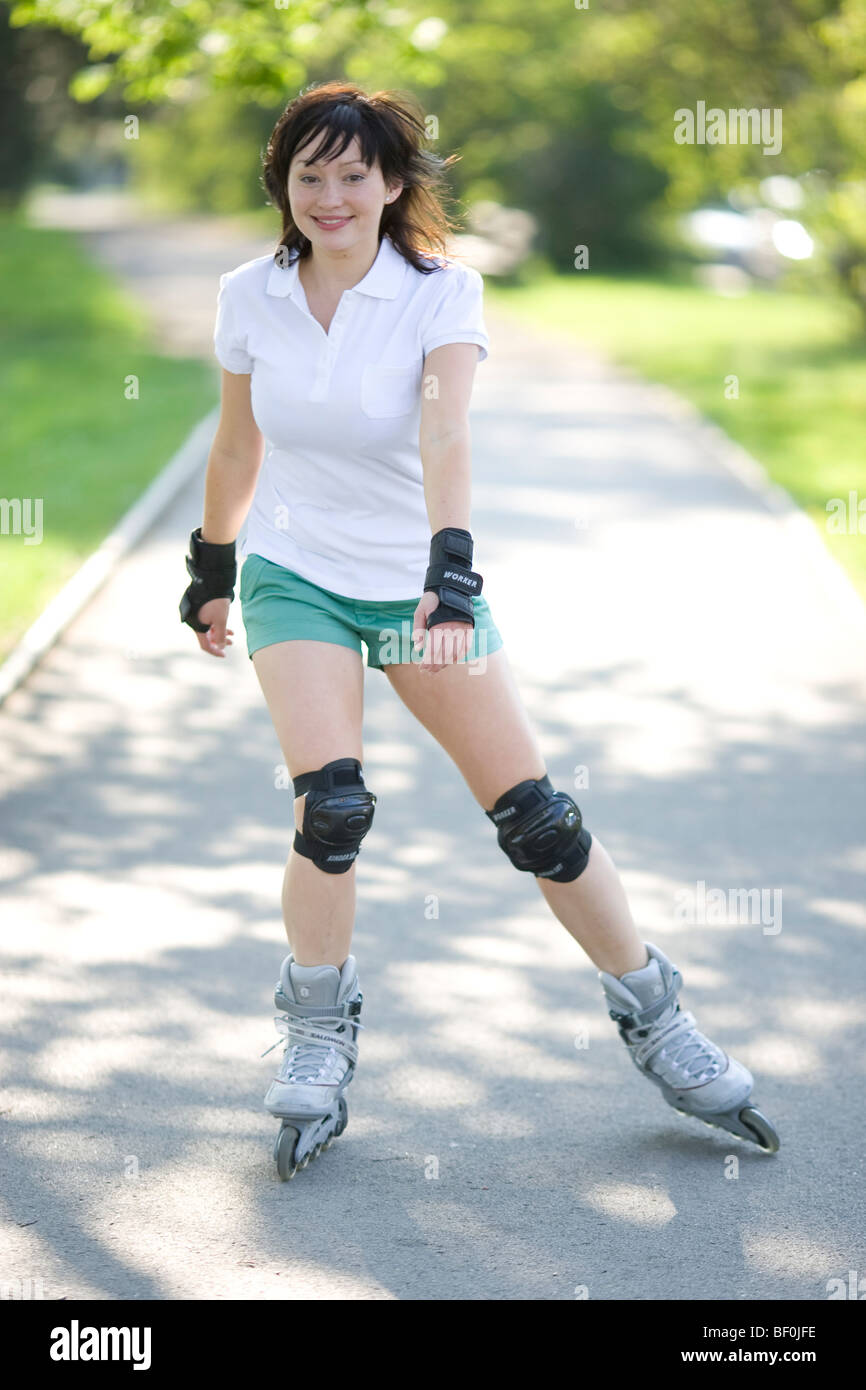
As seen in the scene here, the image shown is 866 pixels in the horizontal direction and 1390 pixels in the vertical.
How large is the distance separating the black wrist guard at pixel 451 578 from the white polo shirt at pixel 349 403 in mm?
224

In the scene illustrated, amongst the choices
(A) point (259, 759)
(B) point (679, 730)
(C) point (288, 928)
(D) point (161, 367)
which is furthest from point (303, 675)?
(D) point (161, 367)

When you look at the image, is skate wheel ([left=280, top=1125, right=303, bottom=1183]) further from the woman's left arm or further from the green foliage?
the green foliage

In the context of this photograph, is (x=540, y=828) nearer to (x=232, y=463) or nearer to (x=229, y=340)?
(x=232, y=463)

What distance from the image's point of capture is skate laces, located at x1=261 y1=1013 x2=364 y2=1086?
11.5 ft

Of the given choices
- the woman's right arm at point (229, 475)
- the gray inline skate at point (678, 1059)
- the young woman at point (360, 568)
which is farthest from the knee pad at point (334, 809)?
the gray inline skate at point (678, 1059)

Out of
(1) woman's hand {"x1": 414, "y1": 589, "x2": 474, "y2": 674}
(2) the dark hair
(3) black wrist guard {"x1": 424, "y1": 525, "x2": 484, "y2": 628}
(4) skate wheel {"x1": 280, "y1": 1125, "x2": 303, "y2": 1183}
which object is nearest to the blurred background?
(2) the dark hair

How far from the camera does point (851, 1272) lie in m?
3.13

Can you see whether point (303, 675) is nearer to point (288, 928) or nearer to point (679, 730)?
point (288, 928)

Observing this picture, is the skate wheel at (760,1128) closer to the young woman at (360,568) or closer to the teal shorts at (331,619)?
the young woman at (360,568)

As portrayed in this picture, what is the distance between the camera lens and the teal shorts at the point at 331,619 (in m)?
3.41

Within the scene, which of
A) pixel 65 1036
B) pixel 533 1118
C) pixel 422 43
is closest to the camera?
pixel 533 1118

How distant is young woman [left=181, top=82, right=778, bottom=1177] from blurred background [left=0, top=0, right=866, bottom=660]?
0.41 metres

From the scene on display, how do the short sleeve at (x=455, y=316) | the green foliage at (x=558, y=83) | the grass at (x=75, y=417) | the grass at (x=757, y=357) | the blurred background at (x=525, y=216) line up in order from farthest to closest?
1. the grass at (x=757, y=357)
2. the blurred background at (x=525, y=216)
3. the green foliage at (x=558, y=83)
4. the grass at (x=75, y=417)
5. the short sleeve at (x=455, y=316)

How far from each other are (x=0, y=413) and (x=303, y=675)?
42.2 ft
